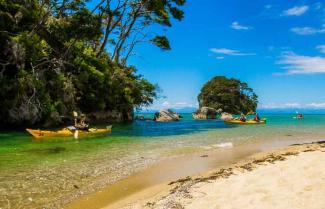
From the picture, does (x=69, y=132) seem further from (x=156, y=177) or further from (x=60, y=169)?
(x=156, y=177)

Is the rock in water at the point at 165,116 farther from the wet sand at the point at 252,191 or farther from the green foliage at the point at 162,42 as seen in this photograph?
the wet sand at the point at 252,191

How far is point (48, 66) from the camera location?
32.2 meters

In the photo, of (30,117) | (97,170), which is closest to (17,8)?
(30,117)

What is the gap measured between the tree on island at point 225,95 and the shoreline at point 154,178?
80.8 m

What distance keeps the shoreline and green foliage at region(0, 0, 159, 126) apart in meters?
17.7

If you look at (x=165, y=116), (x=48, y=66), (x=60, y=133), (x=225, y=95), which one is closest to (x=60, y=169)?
(x=60, y=133)

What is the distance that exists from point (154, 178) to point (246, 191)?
383 cm

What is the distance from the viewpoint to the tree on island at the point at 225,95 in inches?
3782

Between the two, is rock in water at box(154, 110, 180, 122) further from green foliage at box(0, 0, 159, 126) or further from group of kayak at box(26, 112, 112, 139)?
group of kayak at box(26, 112, 112, 139)

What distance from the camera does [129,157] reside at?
14672 millimetres

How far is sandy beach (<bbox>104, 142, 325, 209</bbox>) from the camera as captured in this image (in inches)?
254

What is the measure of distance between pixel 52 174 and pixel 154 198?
14.3ft

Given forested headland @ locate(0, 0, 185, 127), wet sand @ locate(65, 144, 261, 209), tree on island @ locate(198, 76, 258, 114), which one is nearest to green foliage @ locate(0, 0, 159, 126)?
forested headland @ locate(0, 0, 185, 127)


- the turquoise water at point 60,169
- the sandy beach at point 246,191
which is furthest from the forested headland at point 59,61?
the sandy beach at point 246,191
